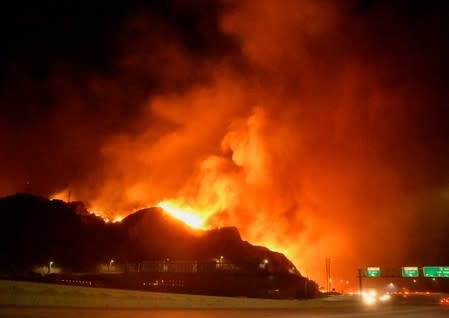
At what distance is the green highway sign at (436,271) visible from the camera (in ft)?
317

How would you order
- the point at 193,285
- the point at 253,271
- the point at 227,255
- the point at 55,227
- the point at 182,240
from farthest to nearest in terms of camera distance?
the point at 55,227 < the point at 182,240 < the point at 227,255 < the point at 253,271 < the point at 193,285

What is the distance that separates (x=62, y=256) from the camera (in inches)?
5202

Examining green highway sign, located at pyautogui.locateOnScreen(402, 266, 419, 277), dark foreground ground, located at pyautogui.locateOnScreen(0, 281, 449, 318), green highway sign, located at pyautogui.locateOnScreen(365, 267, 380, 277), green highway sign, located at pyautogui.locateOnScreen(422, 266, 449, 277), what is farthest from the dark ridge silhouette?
dark foreground ground, located at pyautogui.locateOnScreen(0, 281, 449, 318)

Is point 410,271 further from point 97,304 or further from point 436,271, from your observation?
point 97,304

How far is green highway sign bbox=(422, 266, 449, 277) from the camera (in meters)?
96.5

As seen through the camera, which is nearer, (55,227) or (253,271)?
(253,271)

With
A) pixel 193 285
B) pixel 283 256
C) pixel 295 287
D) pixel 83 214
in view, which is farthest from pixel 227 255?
pixel 83 214

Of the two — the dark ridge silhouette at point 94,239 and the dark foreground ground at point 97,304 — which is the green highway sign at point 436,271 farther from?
the dark foreground ground at point 97,304

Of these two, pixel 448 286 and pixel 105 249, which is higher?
pixel 105 249

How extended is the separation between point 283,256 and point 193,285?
1637 inches

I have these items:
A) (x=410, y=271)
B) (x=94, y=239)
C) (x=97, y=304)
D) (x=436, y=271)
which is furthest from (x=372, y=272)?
(x=97, y=304)

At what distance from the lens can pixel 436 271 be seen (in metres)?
98.2

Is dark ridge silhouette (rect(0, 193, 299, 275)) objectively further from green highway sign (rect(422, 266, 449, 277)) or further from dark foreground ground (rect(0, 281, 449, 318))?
dark foreground ground (rect(0, 281, 449, 318))

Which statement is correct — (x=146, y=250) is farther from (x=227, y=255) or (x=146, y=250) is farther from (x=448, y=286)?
(x=448, y=286)
